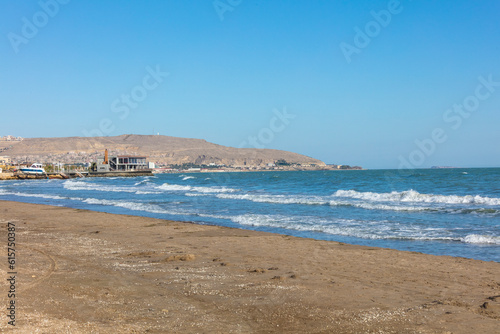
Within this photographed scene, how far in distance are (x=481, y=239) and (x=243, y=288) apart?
30.9 feet

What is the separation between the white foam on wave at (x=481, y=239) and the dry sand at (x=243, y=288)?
11.3 feet

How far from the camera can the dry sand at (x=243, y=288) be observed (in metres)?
5.43

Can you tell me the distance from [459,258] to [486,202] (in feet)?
58.8

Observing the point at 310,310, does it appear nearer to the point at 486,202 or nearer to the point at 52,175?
the point at 486,202

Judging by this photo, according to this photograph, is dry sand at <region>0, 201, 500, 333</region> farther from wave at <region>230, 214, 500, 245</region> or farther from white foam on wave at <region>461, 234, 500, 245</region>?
white foam on wave at <region>461, 234, 500, 245</region>

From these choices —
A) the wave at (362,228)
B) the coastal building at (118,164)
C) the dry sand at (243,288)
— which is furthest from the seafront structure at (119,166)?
the dry sand at (243,288)

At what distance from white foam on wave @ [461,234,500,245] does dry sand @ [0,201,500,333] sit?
11.3 ft

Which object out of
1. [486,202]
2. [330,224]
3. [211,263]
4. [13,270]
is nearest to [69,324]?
[13,270]

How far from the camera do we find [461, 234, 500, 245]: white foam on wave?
42.8 feet

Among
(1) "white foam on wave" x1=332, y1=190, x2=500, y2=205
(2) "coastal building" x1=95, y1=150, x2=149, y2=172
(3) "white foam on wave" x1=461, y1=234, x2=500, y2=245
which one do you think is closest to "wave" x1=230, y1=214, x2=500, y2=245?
(3) "white foam on wave" x1=461, y1=234, x2=500, y2=245

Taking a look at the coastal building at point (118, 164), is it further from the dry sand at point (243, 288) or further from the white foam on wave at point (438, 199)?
the dry sand at point (243, 288)

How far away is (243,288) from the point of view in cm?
723

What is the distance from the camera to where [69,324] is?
5129 millimetres

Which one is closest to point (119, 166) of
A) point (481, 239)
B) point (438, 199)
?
point (438, 199)
